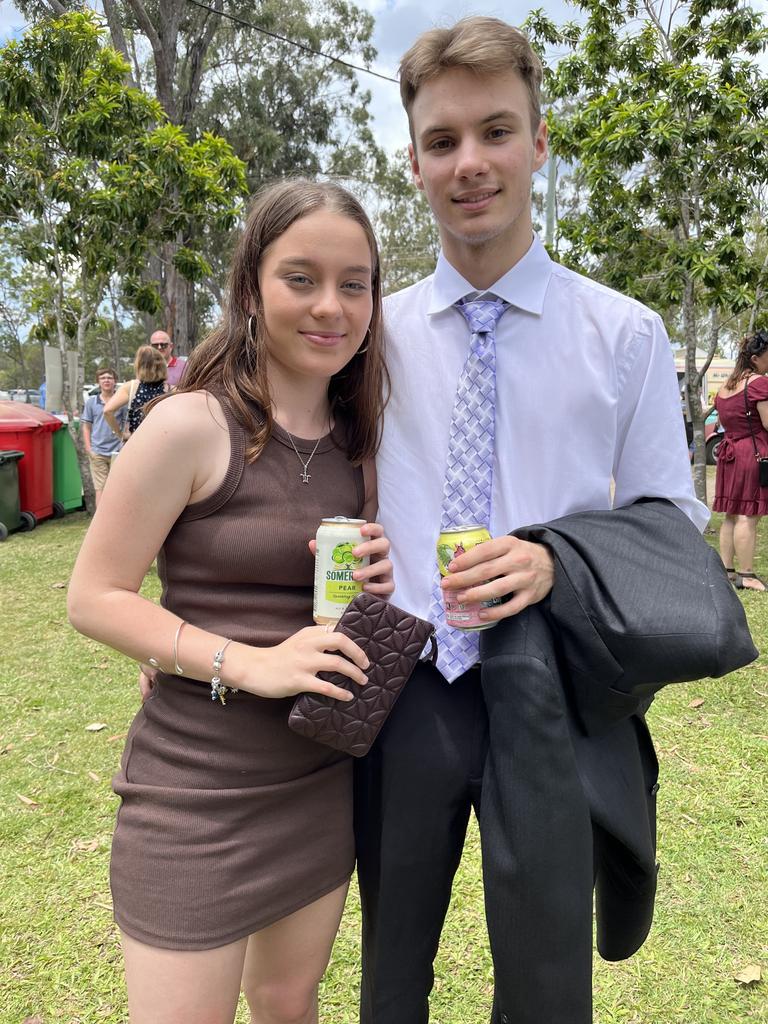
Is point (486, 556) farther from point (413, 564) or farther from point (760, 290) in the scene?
point (760, 290)

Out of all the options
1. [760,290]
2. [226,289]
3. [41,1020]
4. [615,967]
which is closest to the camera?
[226,289]

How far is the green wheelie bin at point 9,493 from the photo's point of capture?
880cm

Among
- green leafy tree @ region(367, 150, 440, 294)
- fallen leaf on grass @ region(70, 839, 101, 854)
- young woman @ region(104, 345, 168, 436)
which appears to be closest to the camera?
fallen leaf on grass @ region(70, 839, 101, 854)

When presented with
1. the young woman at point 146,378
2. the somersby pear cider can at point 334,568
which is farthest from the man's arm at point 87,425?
the somersby pear cider can at point 334,568

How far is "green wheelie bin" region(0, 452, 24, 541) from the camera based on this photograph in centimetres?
880

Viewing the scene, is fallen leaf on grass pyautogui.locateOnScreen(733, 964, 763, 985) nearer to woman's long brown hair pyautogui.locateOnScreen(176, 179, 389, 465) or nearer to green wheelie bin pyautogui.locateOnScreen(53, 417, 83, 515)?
woman's long brown hair pyautogui.locateOnScreen(176, 179, 389, 465)

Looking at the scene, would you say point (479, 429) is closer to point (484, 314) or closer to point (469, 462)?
point (469, 462)

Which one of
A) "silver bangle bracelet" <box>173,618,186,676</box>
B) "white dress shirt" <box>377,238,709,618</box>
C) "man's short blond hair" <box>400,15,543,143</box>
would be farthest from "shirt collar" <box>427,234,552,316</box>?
"silver bangle bracelet" <box>173,618,186,676</box>

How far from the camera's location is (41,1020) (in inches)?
90.5

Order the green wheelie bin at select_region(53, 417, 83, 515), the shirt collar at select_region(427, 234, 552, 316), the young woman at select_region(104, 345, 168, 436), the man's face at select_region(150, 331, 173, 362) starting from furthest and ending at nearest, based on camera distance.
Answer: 1. the green wheelie bin at select_region(53, 417, 83, 515)
2. the man's face at select_region(150, 331, 173, 362)
3. the young woman at select_region(104, 345, 168, 436)
4. the shirt collar at select_region(427, 234, 552, 316)

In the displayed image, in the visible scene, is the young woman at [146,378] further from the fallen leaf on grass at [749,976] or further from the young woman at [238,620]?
the fallen leaf on grass at [749,976]

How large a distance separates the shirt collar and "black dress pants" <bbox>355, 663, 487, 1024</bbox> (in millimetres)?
750

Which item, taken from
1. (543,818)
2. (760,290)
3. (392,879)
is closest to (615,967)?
(392,879)

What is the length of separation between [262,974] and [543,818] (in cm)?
76
